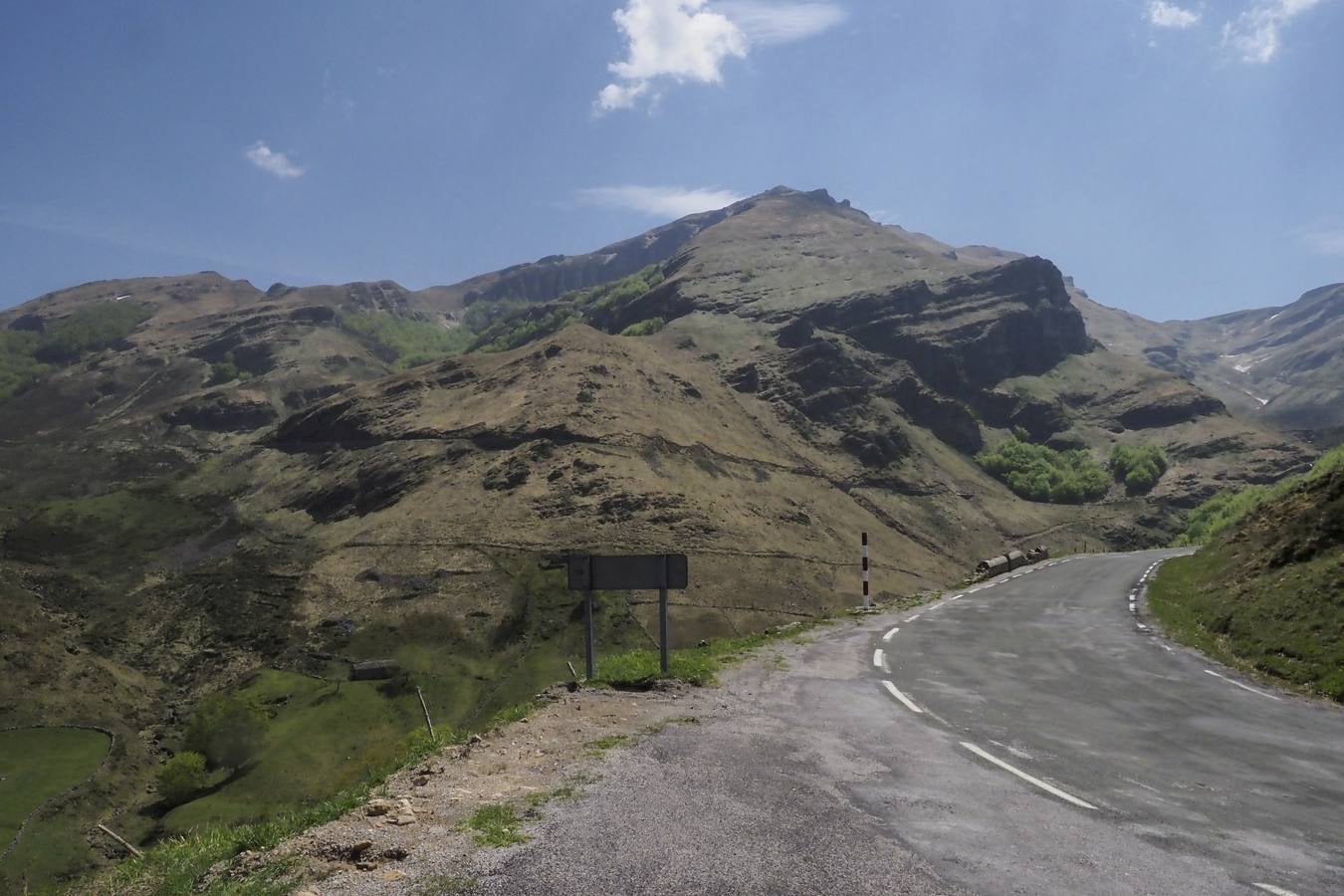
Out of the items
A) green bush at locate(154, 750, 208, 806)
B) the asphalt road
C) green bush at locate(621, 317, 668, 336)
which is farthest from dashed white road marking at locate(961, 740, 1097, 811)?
green bush at locate(621, 317, 668, 336)

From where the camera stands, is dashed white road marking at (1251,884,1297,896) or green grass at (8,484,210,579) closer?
dashed white road marking at (1251,884,1297,896)

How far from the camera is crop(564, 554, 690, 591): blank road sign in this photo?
13.3 metres

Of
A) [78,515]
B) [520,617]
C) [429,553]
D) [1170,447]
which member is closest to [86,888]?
[520,617]

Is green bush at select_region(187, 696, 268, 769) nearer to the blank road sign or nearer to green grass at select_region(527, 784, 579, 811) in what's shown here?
the blank road sign

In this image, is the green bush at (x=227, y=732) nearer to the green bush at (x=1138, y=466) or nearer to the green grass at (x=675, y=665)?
the green grass at (x=675, y=665)

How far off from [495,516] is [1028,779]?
89.2m

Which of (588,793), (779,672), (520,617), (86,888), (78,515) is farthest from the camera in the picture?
(78,515)

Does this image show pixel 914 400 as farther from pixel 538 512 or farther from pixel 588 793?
pixel 588 793

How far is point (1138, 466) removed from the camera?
150 meters

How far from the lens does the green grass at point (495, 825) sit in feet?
21.1

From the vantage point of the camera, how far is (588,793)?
7785mm

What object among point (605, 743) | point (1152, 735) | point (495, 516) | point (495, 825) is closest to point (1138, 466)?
point (495, 516)

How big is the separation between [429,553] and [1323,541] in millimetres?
82135

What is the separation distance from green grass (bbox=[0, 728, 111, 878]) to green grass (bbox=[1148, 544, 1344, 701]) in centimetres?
6883
